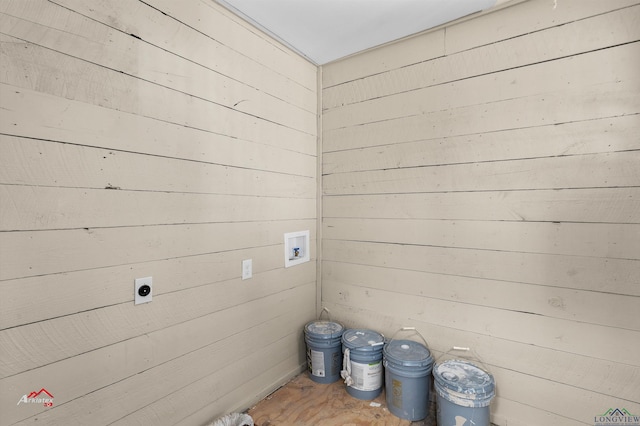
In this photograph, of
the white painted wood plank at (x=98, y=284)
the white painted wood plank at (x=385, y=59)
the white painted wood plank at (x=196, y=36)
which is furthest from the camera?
the white painted wood plank at (x=385, y=59)

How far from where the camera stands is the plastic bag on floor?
4.66ft

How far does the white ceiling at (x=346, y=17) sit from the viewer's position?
59.3 inches

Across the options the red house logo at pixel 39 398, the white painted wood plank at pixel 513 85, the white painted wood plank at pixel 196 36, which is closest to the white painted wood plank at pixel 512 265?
the white painted wood plank at pixel 513 85

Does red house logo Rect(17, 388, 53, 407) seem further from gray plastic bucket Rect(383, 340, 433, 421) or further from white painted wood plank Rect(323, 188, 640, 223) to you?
white painted wood plank Rect(323, 188, 640, 223)

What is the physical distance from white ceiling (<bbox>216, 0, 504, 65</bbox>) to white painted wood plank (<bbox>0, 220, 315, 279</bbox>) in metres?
1.15

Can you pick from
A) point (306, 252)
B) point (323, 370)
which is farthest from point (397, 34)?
point (323, 370)

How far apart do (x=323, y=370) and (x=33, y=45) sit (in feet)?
6.79

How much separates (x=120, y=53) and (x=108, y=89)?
0.53 feet

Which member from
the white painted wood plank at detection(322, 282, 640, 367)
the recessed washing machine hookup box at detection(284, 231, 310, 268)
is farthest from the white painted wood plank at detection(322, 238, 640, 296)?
the recessed washing machine hookup box at detection(284, 231, 310, 268)

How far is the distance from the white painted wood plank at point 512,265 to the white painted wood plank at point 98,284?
0.94m

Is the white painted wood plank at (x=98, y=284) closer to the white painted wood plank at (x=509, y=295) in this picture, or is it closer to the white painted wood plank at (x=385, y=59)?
the white painted wood plank at (x=509, y=295)

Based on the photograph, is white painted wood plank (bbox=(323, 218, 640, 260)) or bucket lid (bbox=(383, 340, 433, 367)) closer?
white painted wood plank (bbox=(323, 218, 640, 260))

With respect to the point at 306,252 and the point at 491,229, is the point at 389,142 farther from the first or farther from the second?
the point at 306,252

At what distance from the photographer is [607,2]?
131 centimetres
